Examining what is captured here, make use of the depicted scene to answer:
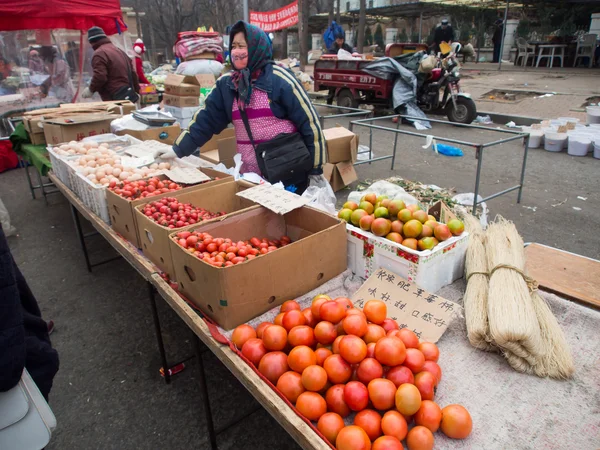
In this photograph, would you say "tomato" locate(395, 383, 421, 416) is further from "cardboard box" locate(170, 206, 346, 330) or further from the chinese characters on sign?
the chinese characters on sign

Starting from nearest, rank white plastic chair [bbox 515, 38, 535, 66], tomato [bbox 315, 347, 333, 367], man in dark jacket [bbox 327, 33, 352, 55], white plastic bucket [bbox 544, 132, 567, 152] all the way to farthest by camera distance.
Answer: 1. tomato [bbox 315, 347, 333, 367]
2. white plastic bucket [bbox 544, 132, 567, 152]
3. man in dark jacket [bbox 327, 33, 352, 55]
4. white plastic chair [bbox 515, 38, 535, 66]

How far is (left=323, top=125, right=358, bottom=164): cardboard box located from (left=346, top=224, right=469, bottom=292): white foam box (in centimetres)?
402

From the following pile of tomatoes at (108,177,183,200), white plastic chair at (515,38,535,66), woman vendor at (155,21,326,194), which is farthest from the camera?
white plastic chair at (515,38,535,66)

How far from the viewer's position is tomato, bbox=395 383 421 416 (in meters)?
1.38

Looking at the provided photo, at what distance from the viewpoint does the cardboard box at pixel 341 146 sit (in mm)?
6180

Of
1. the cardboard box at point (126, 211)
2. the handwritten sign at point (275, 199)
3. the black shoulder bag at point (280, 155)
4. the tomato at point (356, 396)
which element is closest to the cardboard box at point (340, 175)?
the black shoulder bag at point (280, 155)

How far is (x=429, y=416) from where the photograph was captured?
1.38m

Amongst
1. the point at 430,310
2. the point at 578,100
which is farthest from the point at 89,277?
the point at 578,100

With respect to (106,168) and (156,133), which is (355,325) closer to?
(106,168)

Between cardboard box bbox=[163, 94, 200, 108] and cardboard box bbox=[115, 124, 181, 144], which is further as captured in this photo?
cardboard box bbox=[163, 94, 200, 108]

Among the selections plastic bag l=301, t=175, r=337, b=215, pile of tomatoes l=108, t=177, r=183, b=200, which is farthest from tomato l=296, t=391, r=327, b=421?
pile of tomatoes l=108, t=177, r=183, b=200

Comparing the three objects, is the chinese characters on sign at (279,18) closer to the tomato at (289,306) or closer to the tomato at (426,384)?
the tomato at (289,306)

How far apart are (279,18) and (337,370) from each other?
15985mm

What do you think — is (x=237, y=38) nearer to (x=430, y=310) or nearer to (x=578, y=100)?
(x=430, y=310)
